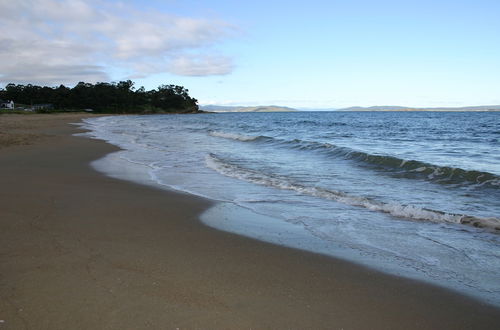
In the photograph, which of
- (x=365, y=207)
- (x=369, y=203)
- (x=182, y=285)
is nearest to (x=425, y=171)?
(x=369, y=203)

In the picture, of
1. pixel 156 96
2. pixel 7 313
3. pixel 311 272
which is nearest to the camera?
pixel 7 313

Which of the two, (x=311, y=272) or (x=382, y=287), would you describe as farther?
(x=311, y=272)

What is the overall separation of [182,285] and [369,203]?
5.03m

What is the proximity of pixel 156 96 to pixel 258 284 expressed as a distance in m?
169

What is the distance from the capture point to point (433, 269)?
14.4ft

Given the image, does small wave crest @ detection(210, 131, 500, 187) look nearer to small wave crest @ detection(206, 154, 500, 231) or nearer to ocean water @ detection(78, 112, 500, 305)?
ocean water @ detection(78, 112, 500, 305)

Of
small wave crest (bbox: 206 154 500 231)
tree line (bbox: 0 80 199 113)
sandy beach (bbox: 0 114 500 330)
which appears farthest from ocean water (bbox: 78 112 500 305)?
tree line (bbox: 0 80 199 113)

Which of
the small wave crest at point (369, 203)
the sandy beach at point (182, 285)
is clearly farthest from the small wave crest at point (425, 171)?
the sandy beach at point (182, 285)

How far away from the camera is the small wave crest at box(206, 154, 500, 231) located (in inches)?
254

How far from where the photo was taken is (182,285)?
361 centimetres

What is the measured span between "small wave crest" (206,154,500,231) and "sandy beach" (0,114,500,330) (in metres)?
3.00

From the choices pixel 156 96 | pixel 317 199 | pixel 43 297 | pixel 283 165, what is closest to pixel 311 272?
pixel 43 297

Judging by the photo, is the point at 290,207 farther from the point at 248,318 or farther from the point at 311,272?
the point at 248,318

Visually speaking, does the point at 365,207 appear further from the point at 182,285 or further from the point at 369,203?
the point at 182,285
